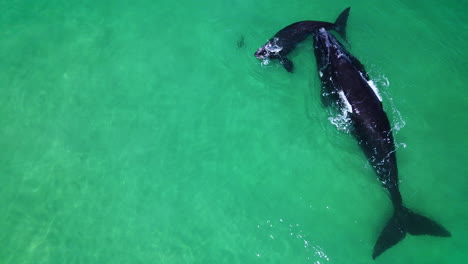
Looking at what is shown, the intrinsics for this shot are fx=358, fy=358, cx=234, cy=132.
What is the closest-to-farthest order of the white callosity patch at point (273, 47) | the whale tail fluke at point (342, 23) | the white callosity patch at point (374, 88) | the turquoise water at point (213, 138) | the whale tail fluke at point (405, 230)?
the whale tail fluke at point (405, 230) < the turquoise water at point (213, 138) < the white callosity patch at point (374, 88) < the white callosity patch at point (273, 47) < the whale tail fluke at point (342, 23)

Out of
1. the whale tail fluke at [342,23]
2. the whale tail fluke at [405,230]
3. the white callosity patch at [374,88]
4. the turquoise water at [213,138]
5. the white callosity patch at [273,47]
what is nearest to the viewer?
the whale tail fluke at [405,230]

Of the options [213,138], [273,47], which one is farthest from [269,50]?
[213,138]

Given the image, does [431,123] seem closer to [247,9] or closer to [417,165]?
[417,165]

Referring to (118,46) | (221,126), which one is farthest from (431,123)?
(118,46)

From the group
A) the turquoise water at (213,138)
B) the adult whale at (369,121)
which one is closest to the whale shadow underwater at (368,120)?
the adult whale at (369,121)

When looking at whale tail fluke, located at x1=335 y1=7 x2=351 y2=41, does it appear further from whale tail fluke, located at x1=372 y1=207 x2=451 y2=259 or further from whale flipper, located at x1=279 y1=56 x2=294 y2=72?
whale tail fluke, located at x1=372 y1=207 x2=451 y2=259

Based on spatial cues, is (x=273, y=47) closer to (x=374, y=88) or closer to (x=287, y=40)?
(x=287, y=40)

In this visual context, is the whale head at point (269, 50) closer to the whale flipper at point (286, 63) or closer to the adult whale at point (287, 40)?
the adult whale at point (287, 40)

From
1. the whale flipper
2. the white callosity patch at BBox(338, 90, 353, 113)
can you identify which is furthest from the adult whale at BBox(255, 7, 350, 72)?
the white callosity patch at BBox(338, 90, 353, 113)
